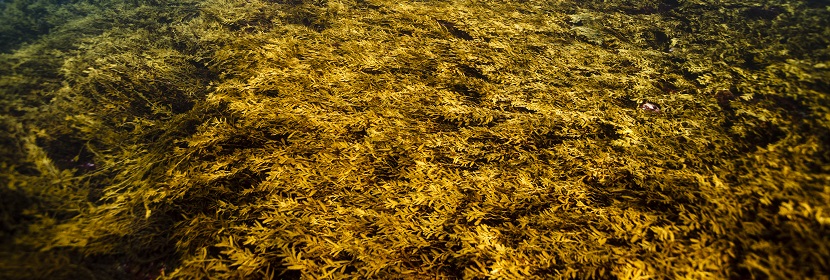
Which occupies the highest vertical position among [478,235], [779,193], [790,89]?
[790,89]

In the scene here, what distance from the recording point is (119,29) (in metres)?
6.48

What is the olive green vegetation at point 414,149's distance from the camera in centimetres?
315

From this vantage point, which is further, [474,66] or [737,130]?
[474,66]

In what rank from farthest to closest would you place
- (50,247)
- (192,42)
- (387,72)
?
(192,42)
(387,72)
(50,247)

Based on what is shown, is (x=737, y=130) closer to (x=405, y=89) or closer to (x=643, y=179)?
(x=643, y=179)

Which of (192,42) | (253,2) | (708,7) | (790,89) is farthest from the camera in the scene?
(253,2)

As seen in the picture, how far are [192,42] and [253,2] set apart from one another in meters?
2.20

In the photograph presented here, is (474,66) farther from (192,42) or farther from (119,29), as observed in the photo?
(119,29)

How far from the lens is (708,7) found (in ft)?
23.2

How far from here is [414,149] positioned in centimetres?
425

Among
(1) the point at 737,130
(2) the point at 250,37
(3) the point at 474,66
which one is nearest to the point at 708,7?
(1) the point at 737,130

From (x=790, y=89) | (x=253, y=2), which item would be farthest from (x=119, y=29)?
(x=790, y=89)

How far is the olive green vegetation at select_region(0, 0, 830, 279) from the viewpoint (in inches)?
124

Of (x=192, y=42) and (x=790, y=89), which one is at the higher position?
(x=790, y=89)
